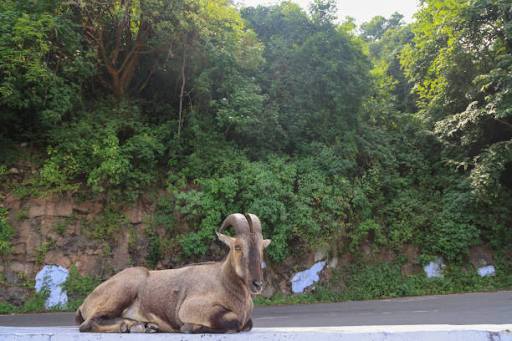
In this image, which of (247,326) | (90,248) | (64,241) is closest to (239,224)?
(247,326)

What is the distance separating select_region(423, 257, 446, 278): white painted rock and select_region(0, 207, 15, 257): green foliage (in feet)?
52.3

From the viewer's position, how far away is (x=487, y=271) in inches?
565

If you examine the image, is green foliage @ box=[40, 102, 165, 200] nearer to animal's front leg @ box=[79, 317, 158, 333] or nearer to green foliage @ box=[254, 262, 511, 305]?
green foliage @ box=[254, 262, 511, 305]

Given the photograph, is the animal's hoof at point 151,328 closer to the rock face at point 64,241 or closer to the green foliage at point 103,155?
the green foliage at point 103,155

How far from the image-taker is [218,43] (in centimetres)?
1491

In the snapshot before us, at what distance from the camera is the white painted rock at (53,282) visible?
1103 centimetres

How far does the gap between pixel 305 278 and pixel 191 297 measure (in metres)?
10.7

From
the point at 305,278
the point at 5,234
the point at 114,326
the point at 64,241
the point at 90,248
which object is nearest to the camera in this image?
the point at 114,326

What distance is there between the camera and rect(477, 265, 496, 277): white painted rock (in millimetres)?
14288

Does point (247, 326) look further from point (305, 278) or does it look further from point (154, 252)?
point (305, 278)

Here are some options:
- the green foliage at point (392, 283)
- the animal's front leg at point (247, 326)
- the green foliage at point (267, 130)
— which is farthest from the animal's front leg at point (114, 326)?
the green foliage at point (392, 283)

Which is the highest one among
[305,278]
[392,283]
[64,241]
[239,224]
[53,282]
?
[239,224]

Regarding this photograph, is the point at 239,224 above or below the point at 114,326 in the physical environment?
above

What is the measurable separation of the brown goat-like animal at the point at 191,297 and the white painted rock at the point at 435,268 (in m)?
13.8
